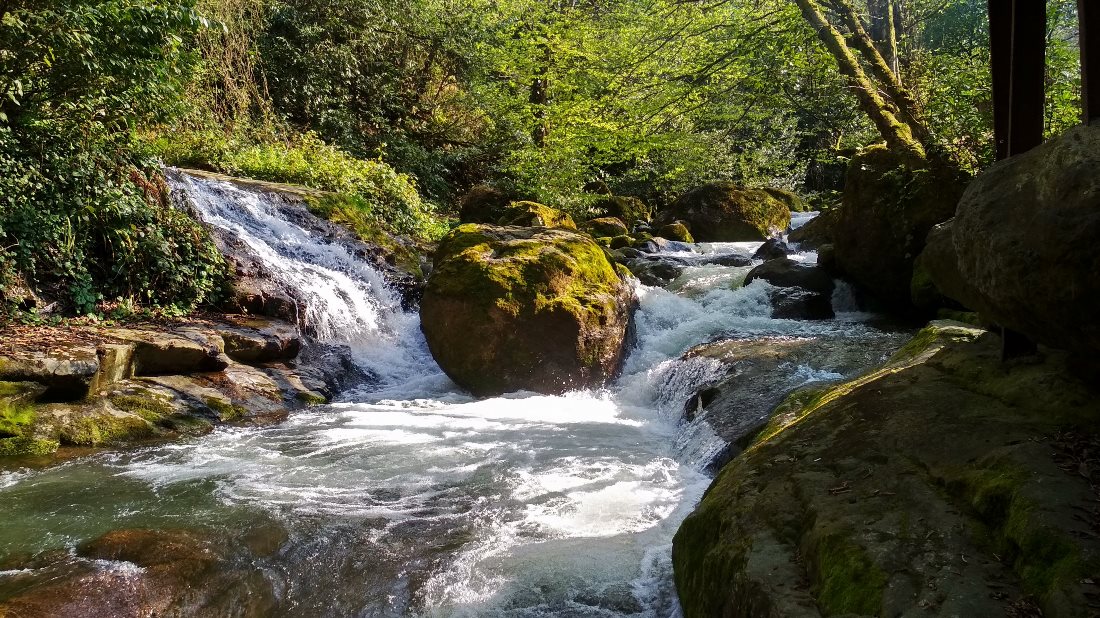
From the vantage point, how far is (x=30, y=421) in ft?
20.5

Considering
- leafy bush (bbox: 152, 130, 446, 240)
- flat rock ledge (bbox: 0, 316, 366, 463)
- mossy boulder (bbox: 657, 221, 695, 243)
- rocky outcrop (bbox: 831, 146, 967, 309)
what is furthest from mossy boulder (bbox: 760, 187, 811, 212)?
flat rock ledge (bbox: 0, 316, 366, 463)

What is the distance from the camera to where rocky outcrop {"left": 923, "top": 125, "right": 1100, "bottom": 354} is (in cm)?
265

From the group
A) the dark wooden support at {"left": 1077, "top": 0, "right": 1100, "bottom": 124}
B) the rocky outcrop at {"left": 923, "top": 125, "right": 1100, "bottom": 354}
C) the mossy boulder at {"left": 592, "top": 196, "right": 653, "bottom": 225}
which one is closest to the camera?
the rocky outcrop at {"left": 923, "top": 125, "right": 1100, "bottom": 354}

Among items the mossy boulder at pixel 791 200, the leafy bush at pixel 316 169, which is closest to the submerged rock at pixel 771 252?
the leafy bush at pixel 316 169

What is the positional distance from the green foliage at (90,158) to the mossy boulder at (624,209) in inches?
526

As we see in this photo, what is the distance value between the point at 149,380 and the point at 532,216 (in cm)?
929

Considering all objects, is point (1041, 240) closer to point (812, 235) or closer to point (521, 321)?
point (521, 321)

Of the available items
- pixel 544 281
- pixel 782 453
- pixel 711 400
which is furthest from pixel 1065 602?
pixel 544 281

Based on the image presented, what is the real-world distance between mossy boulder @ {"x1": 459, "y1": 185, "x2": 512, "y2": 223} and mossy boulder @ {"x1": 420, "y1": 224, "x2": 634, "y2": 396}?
8.10 m

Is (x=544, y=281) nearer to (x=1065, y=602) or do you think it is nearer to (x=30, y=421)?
(x=30, y=421)

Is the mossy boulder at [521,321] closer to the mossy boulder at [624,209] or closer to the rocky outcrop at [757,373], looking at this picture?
the rocky outcrop at [757,373]

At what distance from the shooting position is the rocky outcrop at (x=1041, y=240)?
104 inches

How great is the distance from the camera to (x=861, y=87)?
34.2ft

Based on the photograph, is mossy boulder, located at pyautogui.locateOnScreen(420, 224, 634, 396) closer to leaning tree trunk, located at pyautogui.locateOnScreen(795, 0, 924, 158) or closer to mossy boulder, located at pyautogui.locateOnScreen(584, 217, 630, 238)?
leaning tree trunk, located at pyautogui.locateOnScreen(795, 0, 924, 158)
